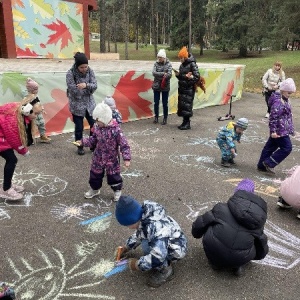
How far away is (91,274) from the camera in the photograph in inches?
110

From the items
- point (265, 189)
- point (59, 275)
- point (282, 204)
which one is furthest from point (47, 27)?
point (59, 275)

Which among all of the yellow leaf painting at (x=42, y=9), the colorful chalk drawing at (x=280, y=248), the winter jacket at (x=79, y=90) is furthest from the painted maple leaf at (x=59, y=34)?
the colorful chalk drawing at (x=280, y=248)

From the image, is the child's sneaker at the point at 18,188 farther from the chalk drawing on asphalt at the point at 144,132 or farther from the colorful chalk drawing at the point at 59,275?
the chalk drawing on asphalt at the point at 144,132

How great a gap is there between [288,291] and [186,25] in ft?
121

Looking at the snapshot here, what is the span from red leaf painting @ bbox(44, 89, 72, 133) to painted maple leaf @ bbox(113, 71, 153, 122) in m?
1.36

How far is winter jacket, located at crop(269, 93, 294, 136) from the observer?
189 inches

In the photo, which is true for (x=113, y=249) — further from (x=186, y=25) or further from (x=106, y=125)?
(x=186, y=25)

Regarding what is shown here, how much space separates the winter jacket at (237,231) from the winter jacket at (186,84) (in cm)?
490

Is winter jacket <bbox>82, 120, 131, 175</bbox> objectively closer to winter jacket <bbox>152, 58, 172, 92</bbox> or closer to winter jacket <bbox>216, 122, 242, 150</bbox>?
winter jacket <bbox>216, 122, 242, 150</bbox>

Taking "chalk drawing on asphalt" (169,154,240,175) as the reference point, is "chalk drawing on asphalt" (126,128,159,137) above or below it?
above

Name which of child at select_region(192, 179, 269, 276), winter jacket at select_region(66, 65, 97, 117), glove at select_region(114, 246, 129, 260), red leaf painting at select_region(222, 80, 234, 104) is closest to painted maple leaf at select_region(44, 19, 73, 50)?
red leaf painting at select_region(222, 80, 234, 104)

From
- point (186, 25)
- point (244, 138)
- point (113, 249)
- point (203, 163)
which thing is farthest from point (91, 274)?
point (186, 25)

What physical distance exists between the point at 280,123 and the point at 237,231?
2.71 metres

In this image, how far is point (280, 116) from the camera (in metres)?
4.82
